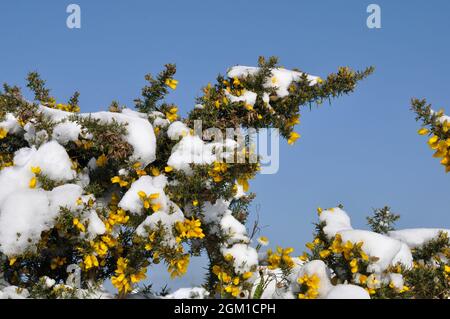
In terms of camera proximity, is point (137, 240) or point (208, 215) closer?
point (137, 240)

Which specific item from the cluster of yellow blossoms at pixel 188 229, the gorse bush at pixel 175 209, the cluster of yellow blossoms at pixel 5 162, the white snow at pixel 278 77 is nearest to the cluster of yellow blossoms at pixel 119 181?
the gorse bush at pixel 175 209

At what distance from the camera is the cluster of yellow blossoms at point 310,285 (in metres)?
3.90

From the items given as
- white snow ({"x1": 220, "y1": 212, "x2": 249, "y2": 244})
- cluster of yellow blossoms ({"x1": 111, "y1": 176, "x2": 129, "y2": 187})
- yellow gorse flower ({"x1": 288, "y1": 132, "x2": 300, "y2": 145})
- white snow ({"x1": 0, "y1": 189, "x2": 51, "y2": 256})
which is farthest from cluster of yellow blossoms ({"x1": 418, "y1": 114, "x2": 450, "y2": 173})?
white snow ({"x1": 0, "y1": 189, "x2": 51, "y2": 256})

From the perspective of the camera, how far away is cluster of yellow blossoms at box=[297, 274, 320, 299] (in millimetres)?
3896

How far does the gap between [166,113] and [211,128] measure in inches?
22.7

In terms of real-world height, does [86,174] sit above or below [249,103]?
below

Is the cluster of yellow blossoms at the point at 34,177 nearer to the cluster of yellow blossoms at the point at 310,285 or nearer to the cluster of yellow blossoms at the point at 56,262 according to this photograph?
the cluster of yellow blossoms at the point at 56,262

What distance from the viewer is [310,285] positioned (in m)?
3.90

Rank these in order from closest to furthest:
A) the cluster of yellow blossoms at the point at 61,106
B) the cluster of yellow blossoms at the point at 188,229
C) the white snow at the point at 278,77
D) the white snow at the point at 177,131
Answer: the cluster of yellow blossoms at the point at 188,229
the white snow at the point at 177,131
the white snow at the point at 278,77
the cluster of yellow blossoms at the point at 61,106

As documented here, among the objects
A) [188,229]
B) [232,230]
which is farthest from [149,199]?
[232,230]

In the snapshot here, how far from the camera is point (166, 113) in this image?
17.4ft

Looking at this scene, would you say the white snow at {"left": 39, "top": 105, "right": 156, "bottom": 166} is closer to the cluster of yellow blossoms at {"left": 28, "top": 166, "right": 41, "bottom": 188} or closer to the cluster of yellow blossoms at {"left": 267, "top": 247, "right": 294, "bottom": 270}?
the cluster of yellow blossoms at {"left": 28, "top": 166, "right": 41, "bottom": 188}
